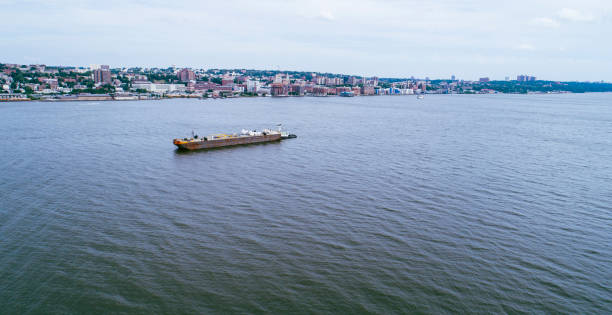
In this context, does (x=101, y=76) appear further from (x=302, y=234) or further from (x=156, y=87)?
(x=302, y=234)

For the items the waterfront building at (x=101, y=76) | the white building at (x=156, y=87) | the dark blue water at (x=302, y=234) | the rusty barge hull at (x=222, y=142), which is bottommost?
the dark blue water at (x=302, y=234)

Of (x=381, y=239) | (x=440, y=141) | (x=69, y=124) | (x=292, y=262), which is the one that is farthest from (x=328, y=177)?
(x=69, y=124)

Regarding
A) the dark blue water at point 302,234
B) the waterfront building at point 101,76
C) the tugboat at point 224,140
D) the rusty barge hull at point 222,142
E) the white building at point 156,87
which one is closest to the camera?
the dark blue water at point 302,234

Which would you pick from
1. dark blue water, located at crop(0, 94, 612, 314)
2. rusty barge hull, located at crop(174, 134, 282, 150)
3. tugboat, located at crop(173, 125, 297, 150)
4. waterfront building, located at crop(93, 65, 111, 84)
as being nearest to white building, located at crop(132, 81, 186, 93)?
waterfront building, located at crop(93, 65, 111, 84)

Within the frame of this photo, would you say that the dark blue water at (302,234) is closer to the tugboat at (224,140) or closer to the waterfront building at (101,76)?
the tugboat at (224,140)

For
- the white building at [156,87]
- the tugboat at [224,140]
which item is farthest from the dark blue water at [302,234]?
the white building at [156,87]

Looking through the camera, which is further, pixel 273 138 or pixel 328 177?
pixel 273 138

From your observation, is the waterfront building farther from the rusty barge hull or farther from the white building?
the rusty barge hull

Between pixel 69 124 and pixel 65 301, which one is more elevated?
pixel 69 124

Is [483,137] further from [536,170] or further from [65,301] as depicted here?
[65,301]
